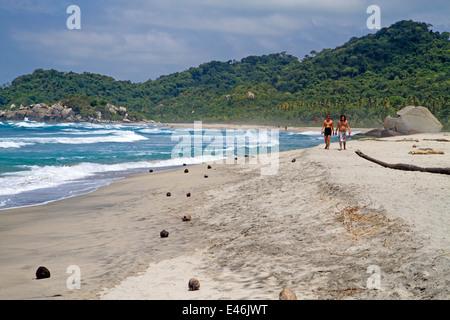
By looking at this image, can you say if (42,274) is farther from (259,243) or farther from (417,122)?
(417,122)

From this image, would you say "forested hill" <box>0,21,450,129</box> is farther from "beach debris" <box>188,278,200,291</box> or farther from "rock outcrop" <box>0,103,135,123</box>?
"beach debris" <box>188,278,200,291</box>

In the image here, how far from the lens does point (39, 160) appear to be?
24812 mm

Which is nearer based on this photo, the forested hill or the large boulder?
the large boulder

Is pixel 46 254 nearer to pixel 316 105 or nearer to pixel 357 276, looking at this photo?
pixel 357 276

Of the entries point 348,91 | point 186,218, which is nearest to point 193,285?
point 186,218

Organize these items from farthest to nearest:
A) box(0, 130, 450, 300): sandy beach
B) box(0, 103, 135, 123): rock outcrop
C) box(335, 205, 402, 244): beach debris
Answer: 1. box(0, 103, 135, 123): rock outcrop
2. box(335, 205, 402, 244): beach debris
3. box(0, 130, 450, 300): sandy beach

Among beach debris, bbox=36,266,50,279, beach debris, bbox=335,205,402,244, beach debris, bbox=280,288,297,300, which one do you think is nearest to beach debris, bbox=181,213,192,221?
beach debris, bbox=335,205,402,244

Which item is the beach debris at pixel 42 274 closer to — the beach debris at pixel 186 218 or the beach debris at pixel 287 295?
the beach debris at pixel 287 295

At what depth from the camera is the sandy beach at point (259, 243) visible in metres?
4.68

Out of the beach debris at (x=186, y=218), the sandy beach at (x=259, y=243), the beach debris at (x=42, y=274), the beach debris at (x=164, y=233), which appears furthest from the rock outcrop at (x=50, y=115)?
the beach debris at (x=42, y=274)

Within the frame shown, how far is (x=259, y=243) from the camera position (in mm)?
6555

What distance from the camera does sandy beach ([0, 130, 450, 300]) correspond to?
15.3 ft
